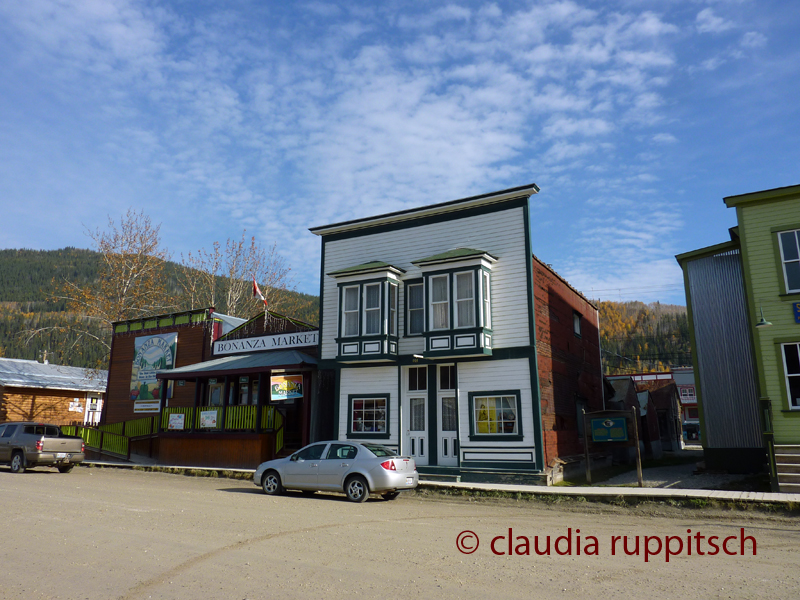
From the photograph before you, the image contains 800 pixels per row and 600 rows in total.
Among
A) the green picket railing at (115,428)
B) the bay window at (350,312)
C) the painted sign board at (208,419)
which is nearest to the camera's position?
the bay window at (350,312)

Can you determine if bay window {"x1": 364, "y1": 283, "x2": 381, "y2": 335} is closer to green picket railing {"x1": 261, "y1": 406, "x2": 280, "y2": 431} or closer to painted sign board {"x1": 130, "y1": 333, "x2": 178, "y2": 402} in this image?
green picket railing {"x1": 261, "y1": 406, "x2": 280, "y2": 431}

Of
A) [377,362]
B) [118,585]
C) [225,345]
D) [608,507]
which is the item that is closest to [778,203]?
[608,507]

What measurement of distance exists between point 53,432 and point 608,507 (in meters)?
19.7

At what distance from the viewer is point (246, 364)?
2359cm

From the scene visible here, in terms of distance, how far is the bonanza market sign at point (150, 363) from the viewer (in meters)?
29.2

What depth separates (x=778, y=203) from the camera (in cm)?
1638

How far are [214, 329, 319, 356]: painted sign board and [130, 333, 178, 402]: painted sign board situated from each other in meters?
3.27

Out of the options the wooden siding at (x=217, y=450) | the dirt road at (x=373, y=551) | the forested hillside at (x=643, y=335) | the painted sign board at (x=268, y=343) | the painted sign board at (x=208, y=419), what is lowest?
the dirt road at (x=373, y=551)

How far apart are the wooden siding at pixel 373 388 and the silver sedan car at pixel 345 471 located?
4.62m

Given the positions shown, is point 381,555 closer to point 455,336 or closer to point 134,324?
point 455,336

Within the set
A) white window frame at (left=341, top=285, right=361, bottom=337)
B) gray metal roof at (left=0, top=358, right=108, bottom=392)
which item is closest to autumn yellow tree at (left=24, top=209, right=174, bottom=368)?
gray metal roof at (left=0, top=358, right=108, bottom=392)

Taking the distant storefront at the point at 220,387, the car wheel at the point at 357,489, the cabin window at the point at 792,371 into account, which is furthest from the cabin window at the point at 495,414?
the cabin window at the point at 792,371

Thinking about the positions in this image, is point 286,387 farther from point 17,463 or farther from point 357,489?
point 17,463

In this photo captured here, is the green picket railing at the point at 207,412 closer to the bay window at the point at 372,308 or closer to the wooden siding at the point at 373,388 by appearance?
the wooden siding at the point at 373,388
